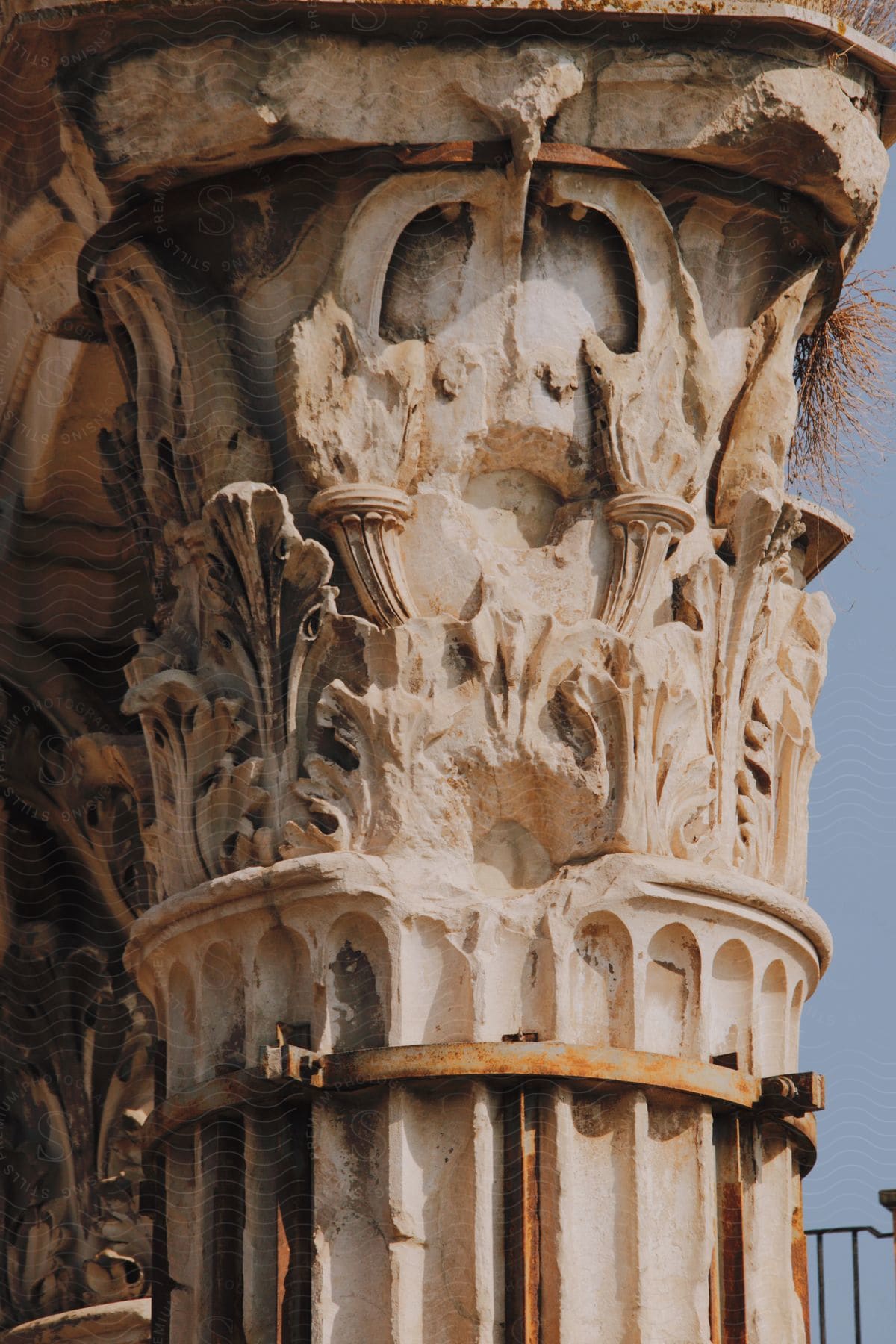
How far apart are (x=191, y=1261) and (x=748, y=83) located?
3.10 meters

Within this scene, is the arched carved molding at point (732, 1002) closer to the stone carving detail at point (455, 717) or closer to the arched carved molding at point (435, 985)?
the stone carving detail at point (455, 717)

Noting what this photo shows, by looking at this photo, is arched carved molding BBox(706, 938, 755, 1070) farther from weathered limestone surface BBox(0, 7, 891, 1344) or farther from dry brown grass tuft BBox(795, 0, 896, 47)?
dry brown grass tuft BBox(795, 0, 896, 47)

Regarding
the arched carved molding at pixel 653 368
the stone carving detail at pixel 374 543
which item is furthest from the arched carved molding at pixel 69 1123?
the arched carved molding at pixel 653 368

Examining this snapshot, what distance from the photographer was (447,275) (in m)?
8.65

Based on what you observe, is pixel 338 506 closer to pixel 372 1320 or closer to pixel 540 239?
pixel 540 239

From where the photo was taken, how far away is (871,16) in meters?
9.02

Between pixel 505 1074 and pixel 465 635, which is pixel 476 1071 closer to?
pixel 505 1074

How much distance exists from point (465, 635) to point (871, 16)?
1995 mm

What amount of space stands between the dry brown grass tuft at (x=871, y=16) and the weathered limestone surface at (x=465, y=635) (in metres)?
0.20

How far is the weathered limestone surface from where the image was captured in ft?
26.4

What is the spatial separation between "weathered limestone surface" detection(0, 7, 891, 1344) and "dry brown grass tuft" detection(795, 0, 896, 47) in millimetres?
204

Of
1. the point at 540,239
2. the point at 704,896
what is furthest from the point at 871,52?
the point at 704,896

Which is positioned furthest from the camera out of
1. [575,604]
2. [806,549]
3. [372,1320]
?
[806,549]

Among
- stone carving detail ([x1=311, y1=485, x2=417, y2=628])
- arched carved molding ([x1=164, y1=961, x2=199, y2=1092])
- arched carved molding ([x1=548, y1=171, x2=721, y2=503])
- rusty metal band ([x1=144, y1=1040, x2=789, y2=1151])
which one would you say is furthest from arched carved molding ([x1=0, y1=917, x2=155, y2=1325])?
arched carved molding ([x1=548, y1=171, x2=721, y2=503])
